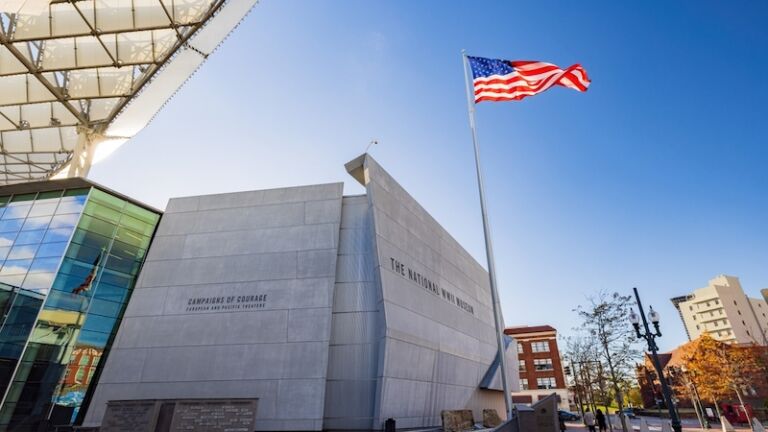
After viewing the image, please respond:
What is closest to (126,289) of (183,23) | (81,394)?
(81,394)

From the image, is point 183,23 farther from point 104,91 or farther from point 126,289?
point 126,289

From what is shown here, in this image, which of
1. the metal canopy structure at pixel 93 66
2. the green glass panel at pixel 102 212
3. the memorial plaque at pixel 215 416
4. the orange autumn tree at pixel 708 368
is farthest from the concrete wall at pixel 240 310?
the orange autumn tree at pixel 708 368

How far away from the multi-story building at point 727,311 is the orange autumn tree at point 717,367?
4967 cm

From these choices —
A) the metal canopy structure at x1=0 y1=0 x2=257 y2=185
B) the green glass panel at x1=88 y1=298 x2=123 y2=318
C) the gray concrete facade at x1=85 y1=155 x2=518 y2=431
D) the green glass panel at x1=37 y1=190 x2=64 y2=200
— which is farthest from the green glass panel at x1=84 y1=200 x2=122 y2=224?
the metal canopy structure at x1=0 y1=0 x2=257 y2=185

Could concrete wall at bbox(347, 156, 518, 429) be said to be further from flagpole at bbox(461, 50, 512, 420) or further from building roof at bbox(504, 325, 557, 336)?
building roof at bbox(504, 325, 557, 336)

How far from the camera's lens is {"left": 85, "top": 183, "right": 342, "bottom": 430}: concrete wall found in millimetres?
17453

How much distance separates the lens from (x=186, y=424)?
13.6 metres

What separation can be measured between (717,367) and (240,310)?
58077 millimetres

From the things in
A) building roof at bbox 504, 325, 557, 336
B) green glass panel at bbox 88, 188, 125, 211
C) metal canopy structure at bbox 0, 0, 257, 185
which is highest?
metal canopy structure at bbox 0, 0, 257, 185

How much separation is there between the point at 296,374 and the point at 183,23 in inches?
861

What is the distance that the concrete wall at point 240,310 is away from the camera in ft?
57.3

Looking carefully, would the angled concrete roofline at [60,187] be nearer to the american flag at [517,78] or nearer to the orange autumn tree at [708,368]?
the american flag at [517,78]

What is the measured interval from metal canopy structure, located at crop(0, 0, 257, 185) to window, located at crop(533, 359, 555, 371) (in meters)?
72.6

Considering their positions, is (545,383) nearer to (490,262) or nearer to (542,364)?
(542,364)
